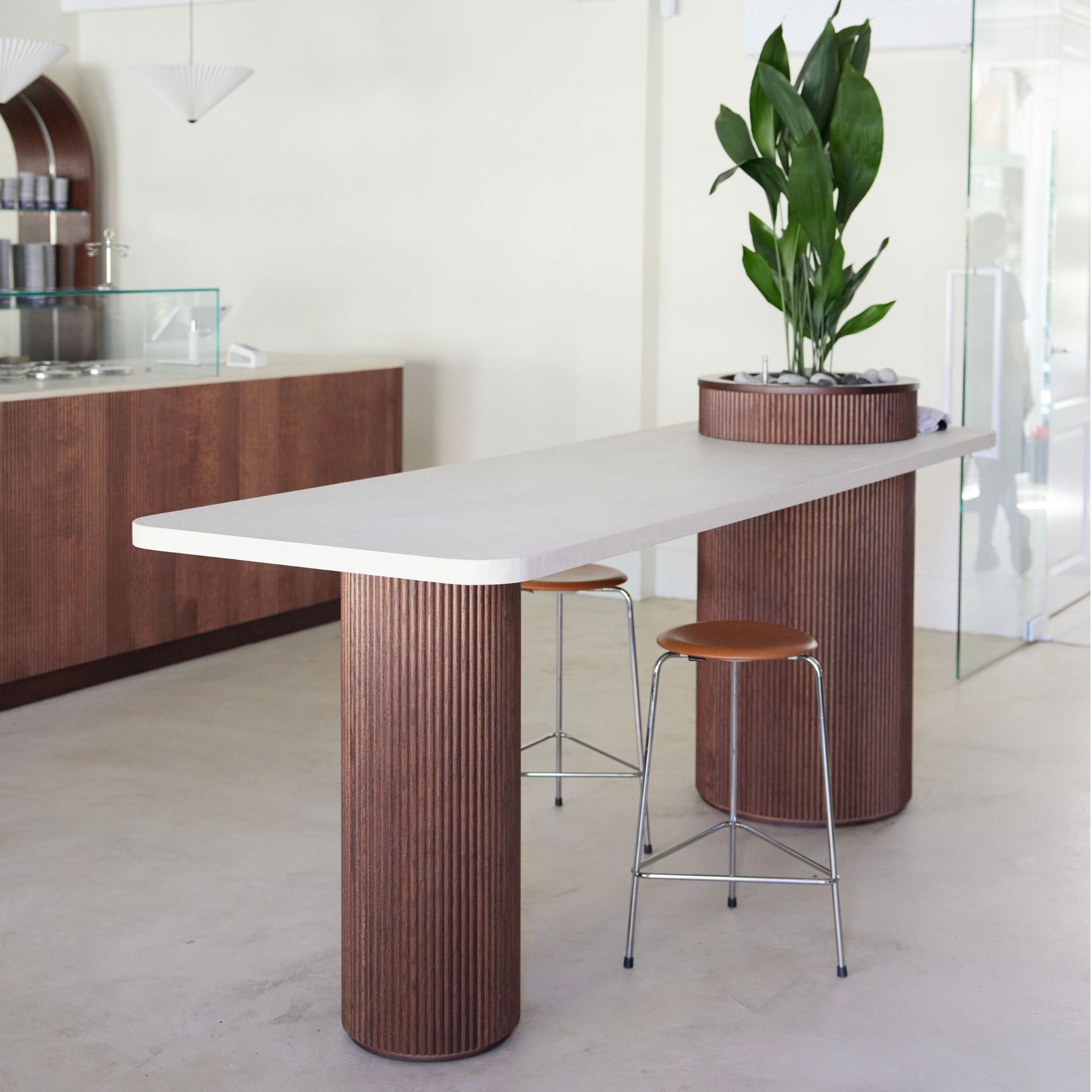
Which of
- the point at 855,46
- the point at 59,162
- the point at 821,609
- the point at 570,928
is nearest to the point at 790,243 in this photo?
the point at 855,46

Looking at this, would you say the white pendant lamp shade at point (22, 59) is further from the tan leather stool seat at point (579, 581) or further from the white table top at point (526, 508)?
the tan leather stool seat at point (579, 581)

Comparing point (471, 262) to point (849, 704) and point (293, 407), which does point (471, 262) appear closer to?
point (293, 407)

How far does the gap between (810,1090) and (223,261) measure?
538cm

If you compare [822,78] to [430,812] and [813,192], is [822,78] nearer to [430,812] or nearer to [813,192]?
[813,192]

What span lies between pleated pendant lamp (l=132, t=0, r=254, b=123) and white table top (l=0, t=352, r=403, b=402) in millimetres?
1002

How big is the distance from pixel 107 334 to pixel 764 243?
2.19 m

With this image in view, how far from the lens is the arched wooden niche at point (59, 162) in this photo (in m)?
6.82

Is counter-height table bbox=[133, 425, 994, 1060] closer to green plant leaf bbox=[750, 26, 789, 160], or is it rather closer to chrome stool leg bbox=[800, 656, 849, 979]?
chrome stool leg bbox=[800, 656, 849, 979]

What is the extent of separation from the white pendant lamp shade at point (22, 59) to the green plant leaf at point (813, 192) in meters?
2.99

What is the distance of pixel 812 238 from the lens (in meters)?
3.42

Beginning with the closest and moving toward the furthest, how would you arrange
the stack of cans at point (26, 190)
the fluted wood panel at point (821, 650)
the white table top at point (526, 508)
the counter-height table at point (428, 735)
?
the white table top at point (526, 508)
the counter-height table at point (428, 735)
the fluted wood panel at point (821, 650)
the stack of cans at point (26, 190)

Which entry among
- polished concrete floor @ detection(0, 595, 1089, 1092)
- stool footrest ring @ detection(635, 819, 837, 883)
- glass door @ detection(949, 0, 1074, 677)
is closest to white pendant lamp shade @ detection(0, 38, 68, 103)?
polished concrete floor @ detection(0, 595, 1089, 1092)

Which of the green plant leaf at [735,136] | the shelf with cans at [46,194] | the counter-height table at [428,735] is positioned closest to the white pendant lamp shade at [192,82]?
the shelf with cans at [46,194]

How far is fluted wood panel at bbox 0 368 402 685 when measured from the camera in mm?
4445
